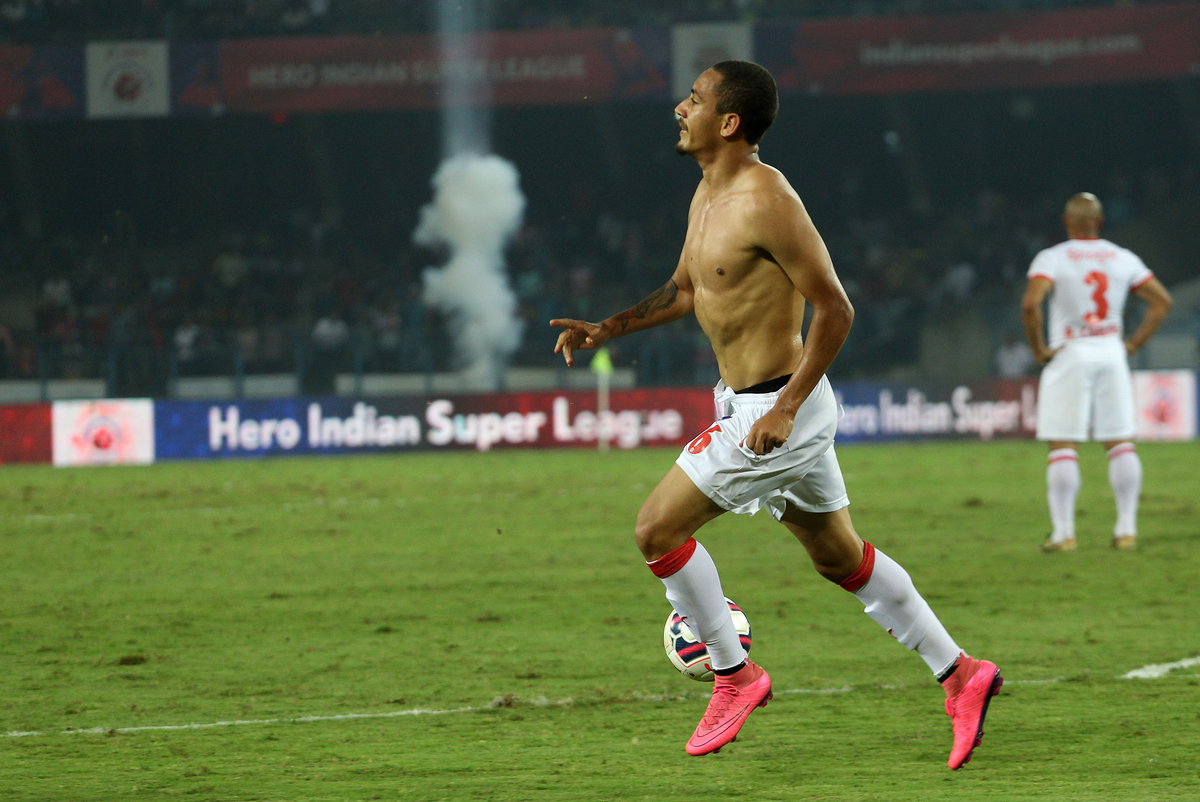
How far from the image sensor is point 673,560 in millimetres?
4188

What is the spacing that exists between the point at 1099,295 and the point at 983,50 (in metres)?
17.5

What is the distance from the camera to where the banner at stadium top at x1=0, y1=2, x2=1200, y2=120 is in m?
24.5

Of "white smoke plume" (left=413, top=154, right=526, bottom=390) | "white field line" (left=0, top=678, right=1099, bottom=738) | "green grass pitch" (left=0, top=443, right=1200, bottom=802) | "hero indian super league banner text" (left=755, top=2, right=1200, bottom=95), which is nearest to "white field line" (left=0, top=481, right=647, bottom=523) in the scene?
"green grass pitch" (left=0, top=443, right=1200, bottom=802)

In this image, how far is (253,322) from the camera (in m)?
24.8

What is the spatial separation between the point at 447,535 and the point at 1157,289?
5.28 metres

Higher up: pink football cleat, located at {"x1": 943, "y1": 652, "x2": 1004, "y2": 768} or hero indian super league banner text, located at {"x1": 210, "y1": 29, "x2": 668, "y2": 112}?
hero indian super league banner text, located at {"x1": 210, "y1": 29, "x2": 668, "y2": 112}

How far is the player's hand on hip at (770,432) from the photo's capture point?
3986mm

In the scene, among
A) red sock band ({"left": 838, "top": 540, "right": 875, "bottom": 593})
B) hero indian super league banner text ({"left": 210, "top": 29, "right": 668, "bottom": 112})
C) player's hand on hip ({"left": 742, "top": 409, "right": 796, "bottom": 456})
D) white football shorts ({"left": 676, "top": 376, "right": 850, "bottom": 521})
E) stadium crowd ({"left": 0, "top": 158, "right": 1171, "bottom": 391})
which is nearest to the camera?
player's hand on hip ({"left": 742, "top": 409, "right": 796, "bottom": 456})

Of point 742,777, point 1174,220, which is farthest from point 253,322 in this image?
point 742,777

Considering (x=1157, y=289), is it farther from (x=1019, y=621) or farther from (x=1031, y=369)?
(x=1031, y=369)

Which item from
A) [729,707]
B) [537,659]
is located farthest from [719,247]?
[537,659]

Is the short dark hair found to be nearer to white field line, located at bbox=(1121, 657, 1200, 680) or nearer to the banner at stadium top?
white field line, located at bbox=(1121, 657, 1200, 680)

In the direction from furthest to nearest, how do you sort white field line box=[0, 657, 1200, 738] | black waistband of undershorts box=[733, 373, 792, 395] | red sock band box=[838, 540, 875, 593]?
white field line box=[0, 657, 1200, 738] < red sock band box=[838, 540, 875, 593] < black waistband of undershorts box=[733, 373, 792, 395]

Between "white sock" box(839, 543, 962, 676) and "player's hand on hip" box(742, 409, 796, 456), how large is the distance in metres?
0.60
